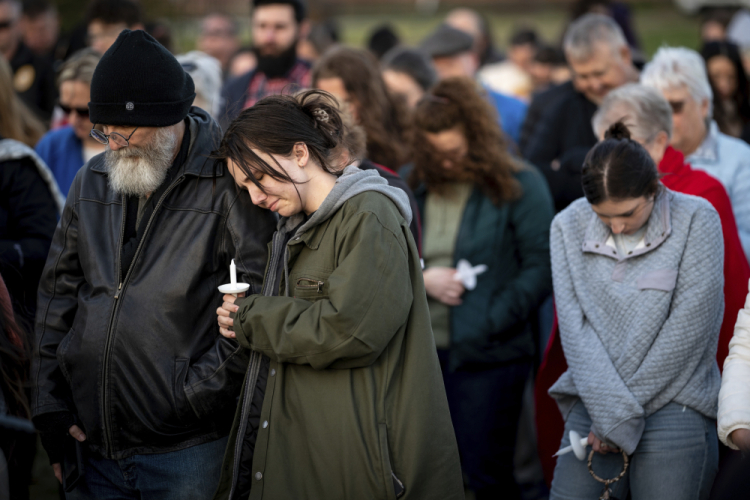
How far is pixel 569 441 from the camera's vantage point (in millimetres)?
3195

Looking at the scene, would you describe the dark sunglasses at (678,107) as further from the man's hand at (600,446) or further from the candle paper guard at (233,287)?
the candle paper guard at (233,287)

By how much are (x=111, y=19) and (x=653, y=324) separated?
14.1ft

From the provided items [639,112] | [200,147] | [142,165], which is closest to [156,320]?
[142,165]

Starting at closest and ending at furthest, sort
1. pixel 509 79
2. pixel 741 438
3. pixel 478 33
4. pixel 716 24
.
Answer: pixel 741 438 → pixel 509 79 → pixel 716 24 → pixel 478 33

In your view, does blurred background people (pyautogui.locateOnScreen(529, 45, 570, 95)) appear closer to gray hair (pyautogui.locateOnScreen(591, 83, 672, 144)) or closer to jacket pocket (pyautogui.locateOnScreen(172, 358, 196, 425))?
gray hair (pyautogui.locateOnScreen(591, 83, 672, 144))

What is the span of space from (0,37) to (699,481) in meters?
6.31

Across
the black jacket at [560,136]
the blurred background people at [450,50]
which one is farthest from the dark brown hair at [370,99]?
the blurred background people at [450,50]

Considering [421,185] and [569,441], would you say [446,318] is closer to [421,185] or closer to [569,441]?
[421,185]

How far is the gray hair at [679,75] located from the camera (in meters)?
4.25

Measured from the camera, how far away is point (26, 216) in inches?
145

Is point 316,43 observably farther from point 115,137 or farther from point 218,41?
point 115,137

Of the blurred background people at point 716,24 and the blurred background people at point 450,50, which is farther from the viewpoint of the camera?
the blurred background people at point 716,24

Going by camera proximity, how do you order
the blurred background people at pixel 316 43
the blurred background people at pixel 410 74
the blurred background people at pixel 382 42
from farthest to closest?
the blurred background people at pixel 382 42, the blurred background people at pixel 316 43, the blurred background people at pixel 410 74

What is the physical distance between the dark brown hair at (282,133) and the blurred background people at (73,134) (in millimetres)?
2086
